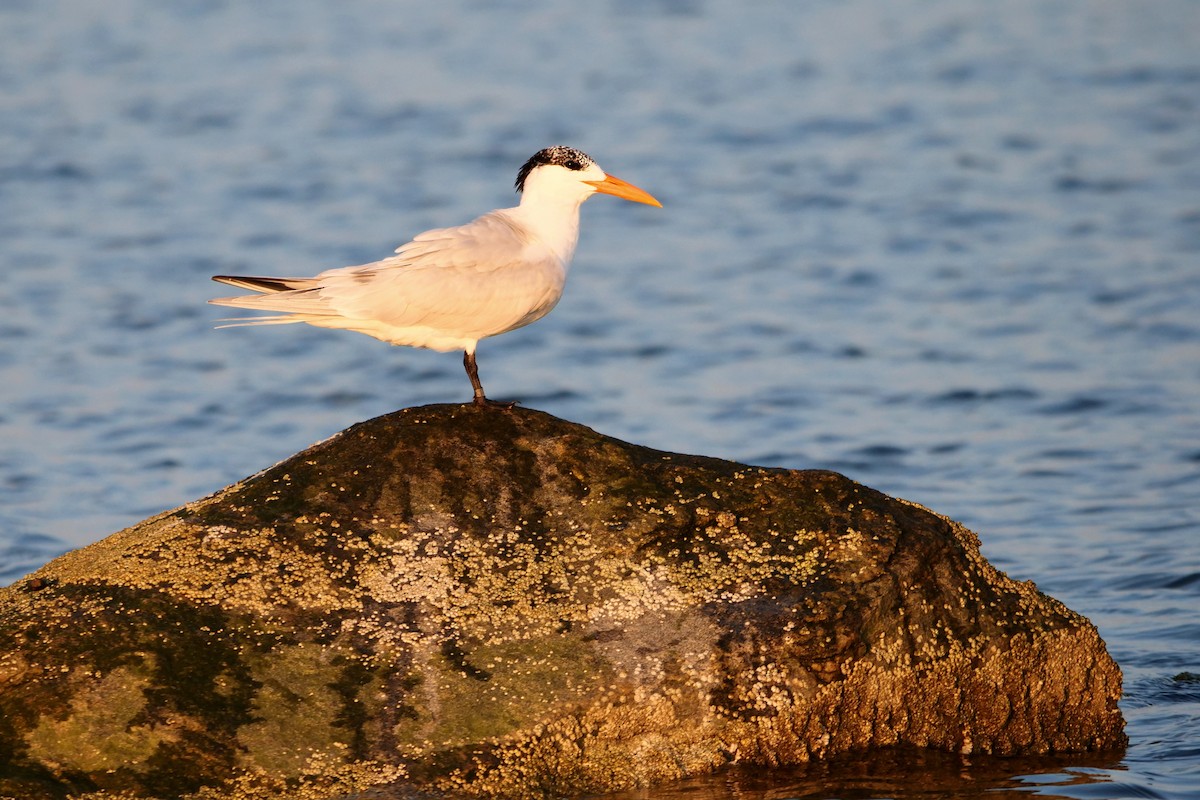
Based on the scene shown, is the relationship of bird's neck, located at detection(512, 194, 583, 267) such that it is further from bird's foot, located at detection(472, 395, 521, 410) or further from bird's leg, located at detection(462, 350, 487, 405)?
bird's foot, located at detection(472, 395, 521, 410)

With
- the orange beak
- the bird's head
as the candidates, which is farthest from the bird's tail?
the orange beak

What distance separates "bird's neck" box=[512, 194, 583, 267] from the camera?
6.26 meters

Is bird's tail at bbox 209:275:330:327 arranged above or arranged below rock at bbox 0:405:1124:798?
above

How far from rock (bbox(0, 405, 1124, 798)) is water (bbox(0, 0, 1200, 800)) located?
367 mm

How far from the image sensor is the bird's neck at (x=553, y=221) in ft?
20.5

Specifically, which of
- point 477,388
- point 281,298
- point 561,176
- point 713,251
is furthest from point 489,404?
point 713,251

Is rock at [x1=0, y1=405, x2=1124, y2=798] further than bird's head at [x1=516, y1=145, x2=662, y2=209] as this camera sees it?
No

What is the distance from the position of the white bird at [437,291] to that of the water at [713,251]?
6.87 feet

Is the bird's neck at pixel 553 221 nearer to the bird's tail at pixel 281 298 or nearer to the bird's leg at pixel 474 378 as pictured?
the bird's leg at pixel 474 378

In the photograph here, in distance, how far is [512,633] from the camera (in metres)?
4.79

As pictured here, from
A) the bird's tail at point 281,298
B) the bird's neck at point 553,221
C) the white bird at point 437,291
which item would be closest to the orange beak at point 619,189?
the bird's neck at point 553,221

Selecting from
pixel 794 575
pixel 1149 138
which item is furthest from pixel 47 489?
pixel 1149 138

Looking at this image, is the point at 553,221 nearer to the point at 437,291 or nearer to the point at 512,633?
the point at 437,291

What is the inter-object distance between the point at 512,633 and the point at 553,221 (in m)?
2.14
